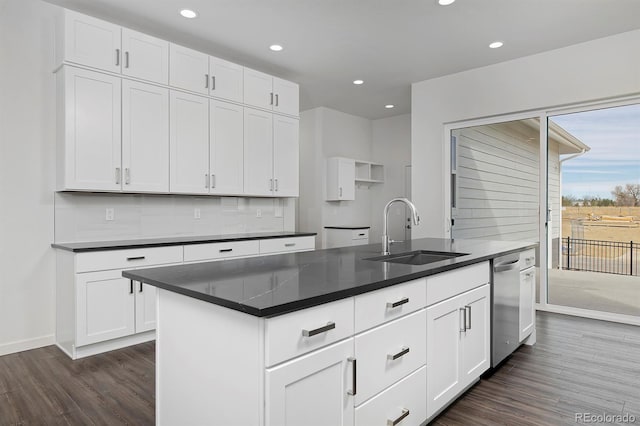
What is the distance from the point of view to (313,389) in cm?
130

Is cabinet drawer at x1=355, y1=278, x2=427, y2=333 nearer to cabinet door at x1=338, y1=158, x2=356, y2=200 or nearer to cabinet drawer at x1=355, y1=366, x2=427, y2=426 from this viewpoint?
cabinet drawer at x1=355, y1=366, x2=427, y2=426

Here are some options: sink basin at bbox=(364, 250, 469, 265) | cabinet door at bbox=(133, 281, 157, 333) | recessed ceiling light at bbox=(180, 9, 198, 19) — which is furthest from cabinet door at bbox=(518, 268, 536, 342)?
recessed ceiling light at bbox=(180, 9, 198, 19)

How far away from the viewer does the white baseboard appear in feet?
10.0

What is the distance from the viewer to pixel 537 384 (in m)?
2.46

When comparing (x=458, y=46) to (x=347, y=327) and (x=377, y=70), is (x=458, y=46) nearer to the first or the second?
(x=377, y=70)

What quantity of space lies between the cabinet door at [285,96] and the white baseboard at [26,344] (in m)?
3.25

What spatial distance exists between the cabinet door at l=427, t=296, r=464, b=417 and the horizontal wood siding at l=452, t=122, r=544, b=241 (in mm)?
2975

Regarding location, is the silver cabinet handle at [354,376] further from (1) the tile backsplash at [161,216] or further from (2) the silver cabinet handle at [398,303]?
(1) the tile backsplash at [161,216]

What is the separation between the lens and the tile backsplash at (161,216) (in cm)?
341

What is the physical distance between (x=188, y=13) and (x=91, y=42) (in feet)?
2.77

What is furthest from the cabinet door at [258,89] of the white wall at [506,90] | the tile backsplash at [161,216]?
the white wall at [506,90]

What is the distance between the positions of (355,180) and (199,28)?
151 inches

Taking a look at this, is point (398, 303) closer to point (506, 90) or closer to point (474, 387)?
point (474, 387)

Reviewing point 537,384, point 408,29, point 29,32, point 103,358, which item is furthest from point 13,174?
point 537,384
